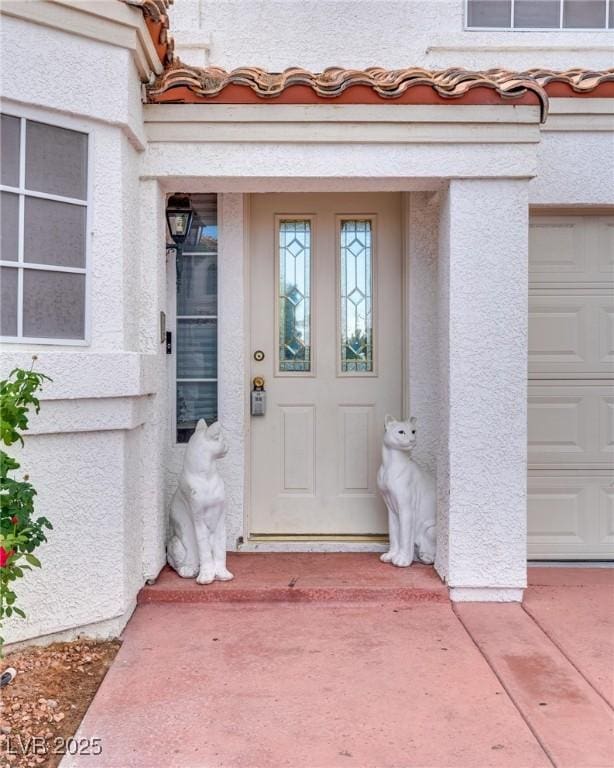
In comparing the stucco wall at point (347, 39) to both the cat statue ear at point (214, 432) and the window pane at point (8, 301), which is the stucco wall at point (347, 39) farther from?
the cat statue ear at point (214, 432)

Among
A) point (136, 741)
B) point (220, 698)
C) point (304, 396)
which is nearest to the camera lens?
point (136, 741)

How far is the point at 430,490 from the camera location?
4.87 m

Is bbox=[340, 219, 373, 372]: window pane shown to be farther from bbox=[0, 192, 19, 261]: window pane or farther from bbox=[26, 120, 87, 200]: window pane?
bbox=[0, 192, 19, 261]: window pane

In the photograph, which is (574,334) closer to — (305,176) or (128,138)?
(305,176)

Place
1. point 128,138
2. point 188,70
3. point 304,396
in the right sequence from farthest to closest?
1. point 304,396
2. point 188,70
3. point 128,138

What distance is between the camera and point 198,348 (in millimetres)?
5230

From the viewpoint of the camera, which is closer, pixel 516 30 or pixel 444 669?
pixel 444 669

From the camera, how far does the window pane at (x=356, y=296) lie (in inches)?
212

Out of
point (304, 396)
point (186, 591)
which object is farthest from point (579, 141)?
point (186, 591)

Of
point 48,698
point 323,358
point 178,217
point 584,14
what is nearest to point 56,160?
point 178,217

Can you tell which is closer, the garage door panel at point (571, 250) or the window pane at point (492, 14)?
the garage door panel at point (571, 250)

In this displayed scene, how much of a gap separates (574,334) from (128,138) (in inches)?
141

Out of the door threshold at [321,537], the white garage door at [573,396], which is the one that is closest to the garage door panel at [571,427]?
the white garage door at [573,396]

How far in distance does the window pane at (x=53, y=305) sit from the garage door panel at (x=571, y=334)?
11.0 ft
